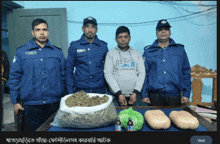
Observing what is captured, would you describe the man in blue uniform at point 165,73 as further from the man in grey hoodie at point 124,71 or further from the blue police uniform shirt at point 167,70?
the man in grey hoodie at point 124,71

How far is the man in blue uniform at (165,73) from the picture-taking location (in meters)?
1.42

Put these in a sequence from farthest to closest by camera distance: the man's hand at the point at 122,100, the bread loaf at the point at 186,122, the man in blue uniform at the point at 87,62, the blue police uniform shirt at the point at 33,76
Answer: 1. the man in blue uniform at the point at 87,62
2. the man's hand at the point at 122,100
3. the blue police uniform shirt at the point at 33,76
4. the bread loaf at the point at 186,122

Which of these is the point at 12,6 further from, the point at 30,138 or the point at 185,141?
the point at 185,141

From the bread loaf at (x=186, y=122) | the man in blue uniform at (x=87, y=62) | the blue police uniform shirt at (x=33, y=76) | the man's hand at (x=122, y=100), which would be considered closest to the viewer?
the bread loaf at (x=186, y=122)

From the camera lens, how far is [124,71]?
146 centimetres

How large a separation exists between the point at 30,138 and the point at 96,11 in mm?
2229

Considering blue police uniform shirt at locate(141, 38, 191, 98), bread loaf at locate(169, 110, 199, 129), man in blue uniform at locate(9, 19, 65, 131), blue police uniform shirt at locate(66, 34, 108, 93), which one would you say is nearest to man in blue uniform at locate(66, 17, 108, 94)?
blue police uniform shirt at locate(66, 34, 108, 93)

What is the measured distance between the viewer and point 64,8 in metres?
2.36

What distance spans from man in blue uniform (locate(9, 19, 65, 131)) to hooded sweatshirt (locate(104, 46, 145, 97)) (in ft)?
1.77

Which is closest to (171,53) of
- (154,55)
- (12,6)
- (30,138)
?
(154,55)

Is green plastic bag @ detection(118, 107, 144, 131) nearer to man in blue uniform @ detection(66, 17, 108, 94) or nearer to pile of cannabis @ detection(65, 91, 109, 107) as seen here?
pile of cannabis @ detection(65, 91, 109, 107)

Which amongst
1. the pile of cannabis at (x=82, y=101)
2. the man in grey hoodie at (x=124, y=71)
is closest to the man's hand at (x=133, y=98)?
the man in grey hoodie at (x=124, y=71)

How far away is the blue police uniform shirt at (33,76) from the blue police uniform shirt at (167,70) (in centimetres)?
96

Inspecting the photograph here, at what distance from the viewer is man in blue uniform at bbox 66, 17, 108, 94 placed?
1.56 meters
